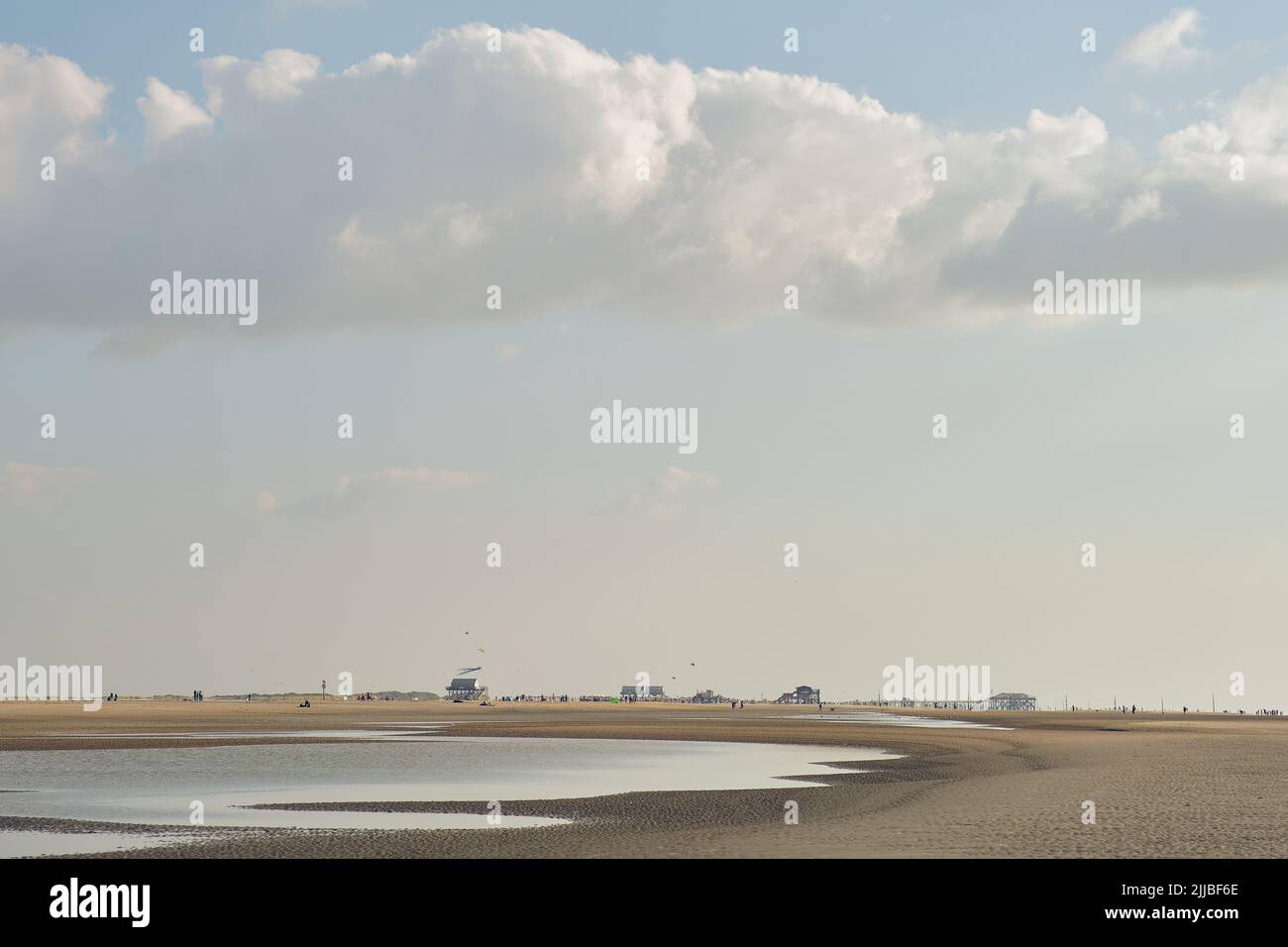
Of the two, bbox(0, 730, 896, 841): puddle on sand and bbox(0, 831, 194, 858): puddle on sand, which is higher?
bbox(0, 831, 194, 858): puddle on sand

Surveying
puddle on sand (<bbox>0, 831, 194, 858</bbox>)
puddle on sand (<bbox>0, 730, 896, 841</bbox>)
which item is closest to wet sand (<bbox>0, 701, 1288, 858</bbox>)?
puddle on sand (<bbox>0, 831, 194, 858</bbox>)

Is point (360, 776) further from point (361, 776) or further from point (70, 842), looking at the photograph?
point (70, 842)

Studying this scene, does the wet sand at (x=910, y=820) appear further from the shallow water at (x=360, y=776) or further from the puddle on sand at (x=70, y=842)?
the shallow water at (x=360, y=776)

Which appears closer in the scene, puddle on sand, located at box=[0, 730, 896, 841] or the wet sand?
the wet sand

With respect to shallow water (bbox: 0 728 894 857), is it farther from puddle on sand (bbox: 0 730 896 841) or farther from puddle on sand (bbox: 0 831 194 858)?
puddle on sand (bbox: 0 831 194 858)

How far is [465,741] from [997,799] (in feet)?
141

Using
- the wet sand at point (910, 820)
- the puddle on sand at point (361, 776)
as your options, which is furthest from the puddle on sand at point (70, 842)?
the puddle on sand at point (361, 776)

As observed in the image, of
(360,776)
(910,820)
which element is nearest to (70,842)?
(360,776)

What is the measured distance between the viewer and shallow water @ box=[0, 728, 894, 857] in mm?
33469

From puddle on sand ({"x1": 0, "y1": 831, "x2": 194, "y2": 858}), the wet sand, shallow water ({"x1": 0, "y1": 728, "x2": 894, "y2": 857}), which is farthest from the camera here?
shallow water ({"x1": 0, "y1": 728, "x2": 894, "y2": 857})
